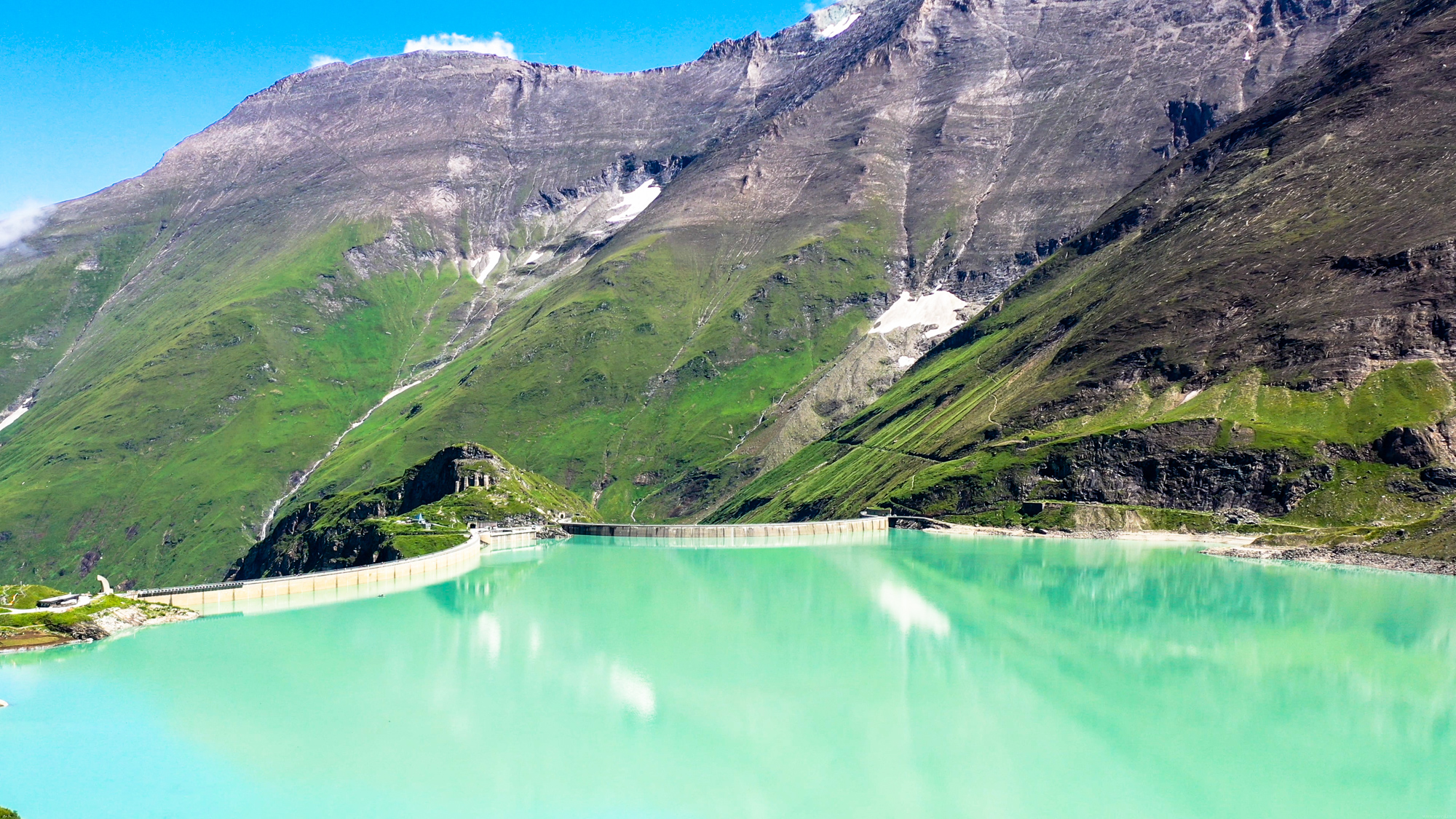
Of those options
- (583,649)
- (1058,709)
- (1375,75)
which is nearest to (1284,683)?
(1058,709)

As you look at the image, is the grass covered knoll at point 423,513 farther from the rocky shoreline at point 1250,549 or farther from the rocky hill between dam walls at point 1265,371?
the rocky shoreline at point 1250,549

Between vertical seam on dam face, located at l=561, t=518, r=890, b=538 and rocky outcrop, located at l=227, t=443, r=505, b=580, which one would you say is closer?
rocky outcrop, located at l=227, t=443, r=505, b=580

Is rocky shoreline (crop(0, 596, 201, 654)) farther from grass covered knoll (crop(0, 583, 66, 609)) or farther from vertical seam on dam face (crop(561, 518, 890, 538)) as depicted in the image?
vertical seam on dam face (crop(561, 518, 890, 538))

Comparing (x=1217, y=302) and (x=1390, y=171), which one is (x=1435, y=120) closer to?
(x=1390, y=171)

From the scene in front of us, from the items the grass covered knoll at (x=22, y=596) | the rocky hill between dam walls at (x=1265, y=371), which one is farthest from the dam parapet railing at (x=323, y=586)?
the rocky hill between dam walls at (x=1265, y=371)

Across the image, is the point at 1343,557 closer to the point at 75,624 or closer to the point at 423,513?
the point at 423,513

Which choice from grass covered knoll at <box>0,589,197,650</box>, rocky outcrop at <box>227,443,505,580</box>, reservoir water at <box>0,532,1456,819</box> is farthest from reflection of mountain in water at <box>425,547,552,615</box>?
grass covered knoll at <box>0,589,197,650</box>
